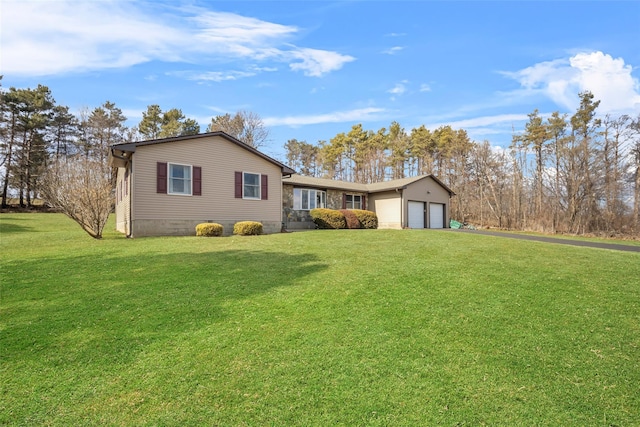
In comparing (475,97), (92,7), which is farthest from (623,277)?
(92,7)

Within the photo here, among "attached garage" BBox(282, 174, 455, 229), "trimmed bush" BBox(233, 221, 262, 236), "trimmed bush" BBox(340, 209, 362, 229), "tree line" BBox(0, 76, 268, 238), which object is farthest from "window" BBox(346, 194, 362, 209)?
"tree line" BBox(0, 76, 268, 238)

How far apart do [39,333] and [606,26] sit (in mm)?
17394

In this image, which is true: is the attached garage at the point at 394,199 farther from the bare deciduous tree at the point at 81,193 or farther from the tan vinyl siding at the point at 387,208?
the bare deciduous tree at the point at 81,193

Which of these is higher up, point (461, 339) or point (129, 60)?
point (129, 60)

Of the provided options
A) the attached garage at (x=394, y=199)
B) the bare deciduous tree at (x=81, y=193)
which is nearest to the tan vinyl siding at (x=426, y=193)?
the attached garage at (x=394, y=199)

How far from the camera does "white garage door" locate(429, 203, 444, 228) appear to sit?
25109 millimetres

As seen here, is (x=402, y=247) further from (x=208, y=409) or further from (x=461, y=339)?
(x=208, y=409)

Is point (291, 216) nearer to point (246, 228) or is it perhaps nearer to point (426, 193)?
point (246, 228)

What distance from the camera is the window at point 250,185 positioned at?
1590 cm

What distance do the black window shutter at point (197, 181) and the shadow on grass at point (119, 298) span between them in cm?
644

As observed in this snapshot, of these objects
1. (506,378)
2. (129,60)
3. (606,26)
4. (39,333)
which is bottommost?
(506,378)

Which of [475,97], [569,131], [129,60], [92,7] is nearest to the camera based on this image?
[92,7]

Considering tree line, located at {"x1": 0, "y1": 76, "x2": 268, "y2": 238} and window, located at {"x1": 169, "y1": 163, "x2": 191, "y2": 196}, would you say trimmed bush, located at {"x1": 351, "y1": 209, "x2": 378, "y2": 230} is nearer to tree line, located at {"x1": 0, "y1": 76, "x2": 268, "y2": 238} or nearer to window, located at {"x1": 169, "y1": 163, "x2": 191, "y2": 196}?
window, located at {"x1": 169, "y1": 163, "x2": 191, "y2": 196}

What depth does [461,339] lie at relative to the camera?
3.93m
